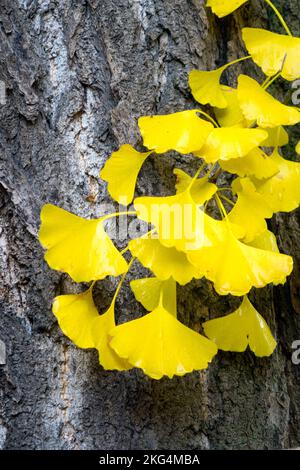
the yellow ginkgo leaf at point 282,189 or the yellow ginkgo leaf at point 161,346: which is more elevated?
the yellow ginkgo leaf at point 282,189

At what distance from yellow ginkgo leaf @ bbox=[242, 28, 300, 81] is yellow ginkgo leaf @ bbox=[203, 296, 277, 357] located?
406 mm

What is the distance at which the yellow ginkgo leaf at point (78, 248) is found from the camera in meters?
0.88

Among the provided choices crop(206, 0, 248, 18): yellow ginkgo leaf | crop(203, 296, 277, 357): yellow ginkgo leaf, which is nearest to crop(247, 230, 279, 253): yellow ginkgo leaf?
crop(203, 296, 277, 357): yellow ginkgo leaf

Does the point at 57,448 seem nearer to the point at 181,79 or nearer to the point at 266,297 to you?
the point at 266,297

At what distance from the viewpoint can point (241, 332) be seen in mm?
1017

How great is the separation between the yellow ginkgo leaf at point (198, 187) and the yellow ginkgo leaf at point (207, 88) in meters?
0.15

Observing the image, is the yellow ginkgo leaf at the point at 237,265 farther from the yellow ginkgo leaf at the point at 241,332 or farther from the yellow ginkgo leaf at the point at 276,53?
the yellow ginkgo leaf at the point at 276,53

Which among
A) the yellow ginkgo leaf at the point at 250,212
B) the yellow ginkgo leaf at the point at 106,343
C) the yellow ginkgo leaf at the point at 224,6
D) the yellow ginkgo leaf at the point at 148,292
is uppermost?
the yellow ginkgo leaf at the point at 224,6

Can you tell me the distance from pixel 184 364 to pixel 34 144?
507 millimetres

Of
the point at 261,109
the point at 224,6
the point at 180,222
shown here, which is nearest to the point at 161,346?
the point at 180,222

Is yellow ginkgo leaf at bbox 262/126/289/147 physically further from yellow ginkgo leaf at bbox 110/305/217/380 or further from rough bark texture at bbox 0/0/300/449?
yellow ginkgo leaf at bbox 110/305/217/380

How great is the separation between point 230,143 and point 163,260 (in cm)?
21

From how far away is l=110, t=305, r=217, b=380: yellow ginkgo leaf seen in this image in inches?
33.7

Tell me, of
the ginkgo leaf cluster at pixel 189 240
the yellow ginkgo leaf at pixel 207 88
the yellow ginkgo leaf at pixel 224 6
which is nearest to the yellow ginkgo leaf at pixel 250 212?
the ginkgo leaf cluster at pixel 189 240
